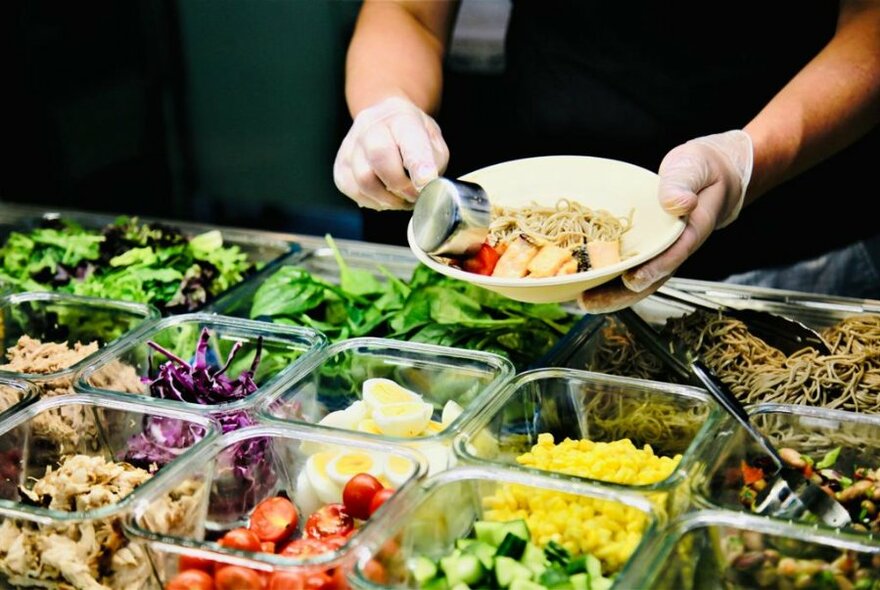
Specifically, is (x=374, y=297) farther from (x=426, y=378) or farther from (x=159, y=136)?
(x=159, y=136)

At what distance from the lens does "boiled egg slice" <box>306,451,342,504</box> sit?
7.09 ft

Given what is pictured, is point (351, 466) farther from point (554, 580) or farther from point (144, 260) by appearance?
point (144, 260)

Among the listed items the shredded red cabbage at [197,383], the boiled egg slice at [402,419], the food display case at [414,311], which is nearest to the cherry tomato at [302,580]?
the boiled egg slice at [402,419]

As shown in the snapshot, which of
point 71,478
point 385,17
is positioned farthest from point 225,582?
point 385,17

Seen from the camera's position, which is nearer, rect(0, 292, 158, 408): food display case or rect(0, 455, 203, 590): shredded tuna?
rect(0, 455, 203, 590): shredded tuna

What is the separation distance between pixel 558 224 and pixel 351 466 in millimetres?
831

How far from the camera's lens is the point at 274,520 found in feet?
6.91

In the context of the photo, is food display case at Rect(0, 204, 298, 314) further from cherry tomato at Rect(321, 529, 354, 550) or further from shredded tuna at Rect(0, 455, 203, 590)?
cherry tomato at Rect(321, 529, 354, 550)

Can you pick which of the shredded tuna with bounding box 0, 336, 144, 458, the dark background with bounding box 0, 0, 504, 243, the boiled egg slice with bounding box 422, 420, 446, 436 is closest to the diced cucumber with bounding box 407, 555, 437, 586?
the boiled egg slice with bounding box 422, 420, 446, 436

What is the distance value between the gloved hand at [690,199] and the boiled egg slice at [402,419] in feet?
1.53

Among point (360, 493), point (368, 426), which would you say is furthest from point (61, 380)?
point (360, 493)

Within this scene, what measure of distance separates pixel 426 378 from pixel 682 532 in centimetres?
91

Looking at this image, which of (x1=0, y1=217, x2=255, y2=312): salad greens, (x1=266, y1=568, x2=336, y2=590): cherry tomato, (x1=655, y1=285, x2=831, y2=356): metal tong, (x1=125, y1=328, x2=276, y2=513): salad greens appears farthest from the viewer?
(x1=0, y1=217, x2=255, y2=312): salad greens

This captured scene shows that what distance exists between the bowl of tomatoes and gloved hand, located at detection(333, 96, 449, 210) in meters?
0.77
